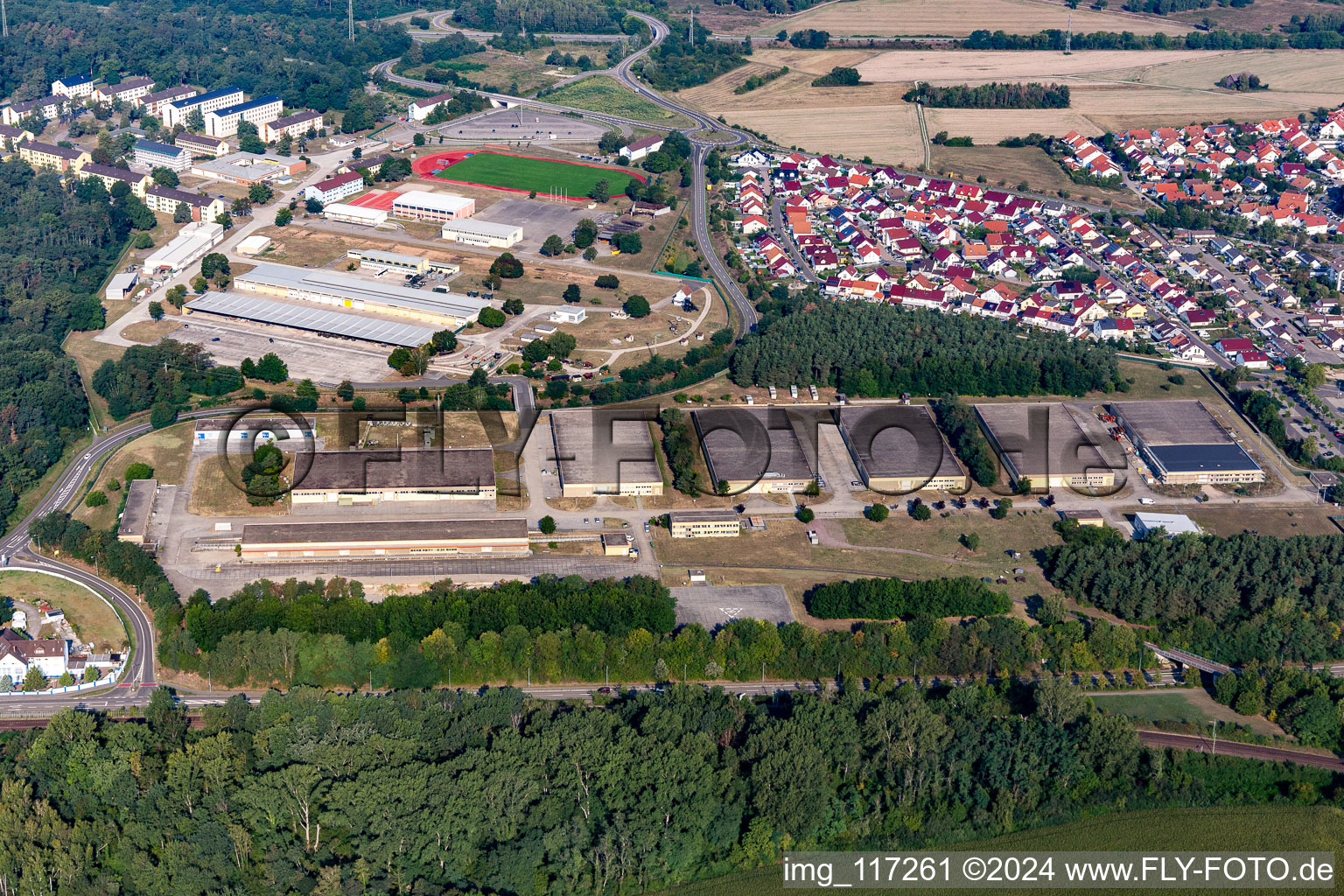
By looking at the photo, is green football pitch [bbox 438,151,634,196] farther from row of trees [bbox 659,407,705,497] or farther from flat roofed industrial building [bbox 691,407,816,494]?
flat roofed industrial building [bbox 691,407,816,494]

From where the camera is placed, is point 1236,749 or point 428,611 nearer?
point 1236,749

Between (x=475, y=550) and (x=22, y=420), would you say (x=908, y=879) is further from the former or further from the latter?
(x=22, y=420)

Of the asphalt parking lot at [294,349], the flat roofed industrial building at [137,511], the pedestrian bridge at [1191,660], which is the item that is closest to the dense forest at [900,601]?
the pedestrian bridge at [1191,660]

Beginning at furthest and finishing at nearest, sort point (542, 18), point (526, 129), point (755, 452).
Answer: point (542, 18) < point (526, 129) < point (755, 452)

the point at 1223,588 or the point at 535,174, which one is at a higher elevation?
the point at 535,174

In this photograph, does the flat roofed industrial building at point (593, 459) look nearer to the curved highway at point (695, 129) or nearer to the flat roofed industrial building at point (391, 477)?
the flat roofed industrial building at point (391, 477)

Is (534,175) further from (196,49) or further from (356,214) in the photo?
(196,49)

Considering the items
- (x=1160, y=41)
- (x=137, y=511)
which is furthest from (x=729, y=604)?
(x=1160, y=41)
